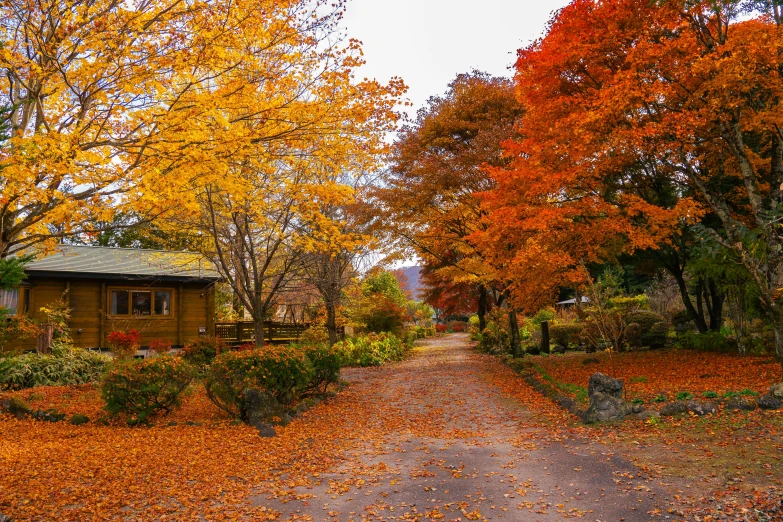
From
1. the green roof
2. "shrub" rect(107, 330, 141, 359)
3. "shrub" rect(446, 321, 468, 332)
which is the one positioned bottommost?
"shrub" rect(446, 321, 468, 332)

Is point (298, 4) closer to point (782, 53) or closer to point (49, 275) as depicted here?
point (782, 53)

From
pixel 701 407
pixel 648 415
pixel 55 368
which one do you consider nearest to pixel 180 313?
pixel 55 368

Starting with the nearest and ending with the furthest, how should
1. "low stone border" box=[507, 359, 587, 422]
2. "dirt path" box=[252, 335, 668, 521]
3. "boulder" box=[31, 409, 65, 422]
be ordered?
"dirt path" box=[252, 335, 668, 521]
"low stone border" box=[507, 359, 587, 422]
"boulder" box=[31, 409, 65, 422]

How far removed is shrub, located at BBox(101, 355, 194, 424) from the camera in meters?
8.37

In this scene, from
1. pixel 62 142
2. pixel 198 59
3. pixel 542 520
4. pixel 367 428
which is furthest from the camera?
pixel 367 428

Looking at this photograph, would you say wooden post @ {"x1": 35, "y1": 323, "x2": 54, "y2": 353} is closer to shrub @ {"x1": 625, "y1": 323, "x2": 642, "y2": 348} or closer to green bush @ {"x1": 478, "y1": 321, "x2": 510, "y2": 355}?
green bush @ {"x1": 478, "y1": 321, "x2": 510, "y2": 355}

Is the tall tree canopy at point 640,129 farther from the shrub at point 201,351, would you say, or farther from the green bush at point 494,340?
the shrub at point 201,351

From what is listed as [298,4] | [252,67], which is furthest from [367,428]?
[298,4]

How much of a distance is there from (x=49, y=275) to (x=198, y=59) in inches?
568

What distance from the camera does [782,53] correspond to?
9.51m

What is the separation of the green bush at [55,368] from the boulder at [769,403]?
542 inches

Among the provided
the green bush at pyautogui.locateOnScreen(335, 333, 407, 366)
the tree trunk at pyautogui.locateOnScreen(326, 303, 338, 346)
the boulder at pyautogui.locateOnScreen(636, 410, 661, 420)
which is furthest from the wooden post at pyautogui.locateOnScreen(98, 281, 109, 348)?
the boulder at pyautogui.locateOnScreen(636, 410, 661, 420)

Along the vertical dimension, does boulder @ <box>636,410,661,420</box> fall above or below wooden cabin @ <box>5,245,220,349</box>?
below

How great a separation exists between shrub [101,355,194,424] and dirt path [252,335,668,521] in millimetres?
3063
